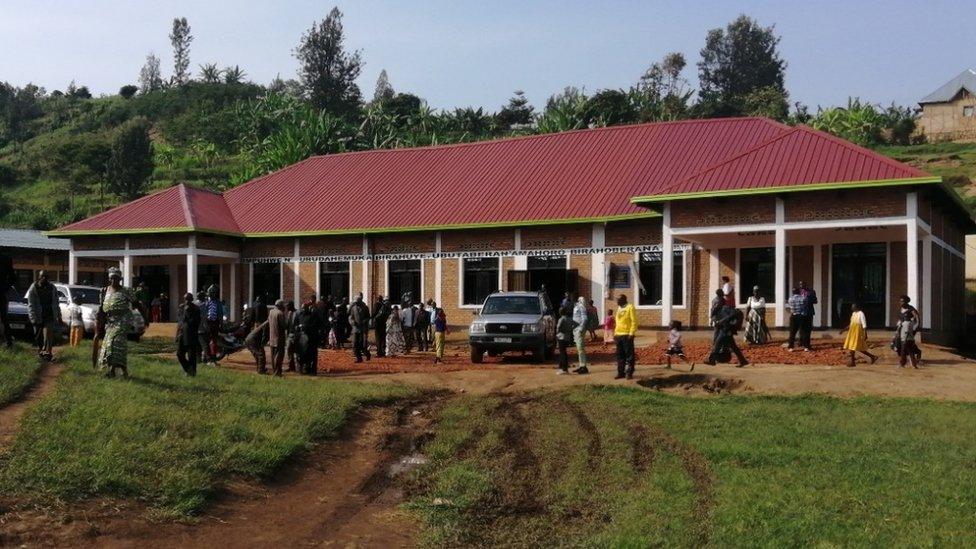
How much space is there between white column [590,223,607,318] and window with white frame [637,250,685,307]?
3.42 feet

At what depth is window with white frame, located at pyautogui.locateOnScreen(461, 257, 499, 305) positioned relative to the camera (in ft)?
100

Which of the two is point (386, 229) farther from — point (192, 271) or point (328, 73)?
point (328, 73)

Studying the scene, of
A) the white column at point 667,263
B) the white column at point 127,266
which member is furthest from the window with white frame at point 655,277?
the white column at point 127,266

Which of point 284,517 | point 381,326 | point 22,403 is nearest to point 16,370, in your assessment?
point 22,403

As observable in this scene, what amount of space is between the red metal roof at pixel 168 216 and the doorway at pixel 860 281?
19.3 meters

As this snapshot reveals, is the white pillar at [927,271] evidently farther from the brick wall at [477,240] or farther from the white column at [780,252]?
the brick wall at [477,240]

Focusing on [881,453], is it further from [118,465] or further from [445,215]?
[445,215]

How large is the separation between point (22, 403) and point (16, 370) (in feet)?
8.70

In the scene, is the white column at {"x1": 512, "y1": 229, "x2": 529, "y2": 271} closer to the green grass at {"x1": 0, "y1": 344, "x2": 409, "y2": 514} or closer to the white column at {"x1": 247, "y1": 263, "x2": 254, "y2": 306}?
the white column at {"x1": 247, "y1": 263, "x2": 254, "y2": 306}

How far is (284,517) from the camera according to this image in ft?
28.0

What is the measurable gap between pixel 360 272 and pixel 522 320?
1203 centimetres

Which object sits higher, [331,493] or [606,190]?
[606,190]

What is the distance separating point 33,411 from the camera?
10.5 metres

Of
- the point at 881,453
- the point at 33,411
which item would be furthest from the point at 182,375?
the point at 881,453
